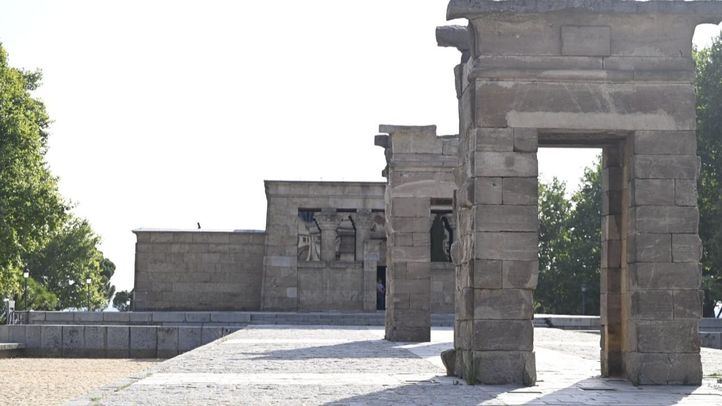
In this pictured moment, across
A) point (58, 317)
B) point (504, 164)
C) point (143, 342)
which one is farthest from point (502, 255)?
point (58, 317)

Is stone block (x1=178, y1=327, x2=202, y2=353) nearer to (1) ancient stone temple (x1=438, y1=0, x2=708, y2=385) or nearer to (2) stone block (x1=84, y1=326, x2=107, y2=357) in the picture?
(2) stone block (x1=84, y1=326, x2=107, y2=357)

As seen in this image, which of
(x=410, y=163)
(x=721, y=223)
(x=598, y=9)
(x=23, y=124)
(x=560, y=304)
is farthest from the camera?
(x=560, y=304)

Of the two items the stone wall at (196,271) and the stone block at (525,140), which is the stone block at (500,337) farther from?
the stone wall at (196,271)

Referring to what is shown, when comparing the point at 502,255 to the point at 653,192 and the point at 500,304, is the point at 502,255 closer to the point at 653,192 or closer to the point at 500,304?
the point at 500,304

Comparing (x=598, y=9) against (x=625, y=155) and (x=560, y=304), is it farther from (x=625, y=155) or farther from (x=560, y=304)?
Result: (x=560, y=304)

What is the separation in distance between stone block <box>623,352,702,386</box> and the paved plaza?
0.20 meters

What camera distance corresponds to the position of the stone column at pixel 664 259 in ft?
43.3

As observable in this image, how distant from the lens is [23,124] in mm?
33656

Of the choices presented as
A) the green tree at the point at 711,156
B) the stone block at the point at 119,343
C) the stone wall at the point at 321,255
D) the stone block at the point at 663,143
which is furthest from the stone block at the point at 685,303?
the green tree at the point at 711,156

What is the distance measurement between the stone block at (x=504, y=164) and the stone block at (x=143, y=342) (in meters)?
17.2

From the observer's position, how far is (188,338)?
28.8 m

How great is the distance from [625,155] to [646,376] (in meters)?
2.75

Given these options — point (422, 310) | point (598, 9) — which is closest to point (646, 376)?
point (598, 9)

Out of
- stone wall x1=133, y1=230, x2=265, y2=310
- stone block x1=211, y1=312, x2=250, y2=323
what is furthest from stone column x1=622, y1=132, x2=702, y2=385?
stone wall x1=133, y1=230, x2=265, y2=310
